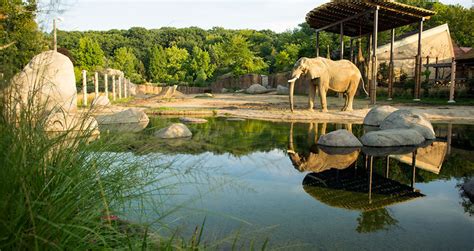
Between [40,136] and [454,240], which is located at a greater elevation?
[40,136]

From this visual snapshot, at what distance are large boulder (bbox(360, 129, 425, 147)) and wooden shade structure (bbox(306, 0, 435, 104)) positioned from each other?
24.9 ft

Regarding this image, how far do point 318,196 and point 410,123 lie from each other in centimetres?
432

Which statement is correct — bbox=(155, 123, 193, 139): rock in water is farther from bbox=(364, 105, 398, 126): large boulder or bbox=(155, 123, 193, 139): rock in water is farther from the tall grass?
the tall grass

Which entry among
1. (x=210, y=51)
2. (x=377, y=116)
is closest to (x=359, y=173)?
(x=377, y=116)

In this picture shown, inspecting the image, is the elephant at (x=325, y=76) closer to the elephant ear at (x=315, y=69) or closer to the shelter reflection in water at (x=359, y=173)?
the elephant ear at (x=315, y=69)

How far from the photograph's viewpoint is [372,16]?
15.0m

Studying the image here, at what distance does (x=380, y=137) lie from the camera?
6.09m

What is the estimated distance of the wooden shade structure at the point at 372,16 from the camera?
13.4 m

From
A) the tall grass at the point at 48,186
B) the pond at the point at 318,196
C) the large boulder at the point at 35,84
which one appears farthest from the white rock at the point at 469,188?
the large boulder at the point at 35,84

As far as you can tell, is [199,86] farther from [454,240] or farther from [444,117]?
[454,240]

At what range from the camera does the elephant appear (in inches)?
428

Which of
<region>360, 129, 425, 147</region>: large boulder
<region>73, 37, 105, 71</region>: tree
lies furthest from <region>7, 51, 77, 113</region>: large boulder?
<region>73, 37, 105, 71</region>: tree

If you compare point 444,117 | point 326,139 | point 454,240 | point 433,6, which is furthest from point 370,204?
point 433,6

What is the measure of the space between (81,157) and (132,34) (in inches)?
2344
